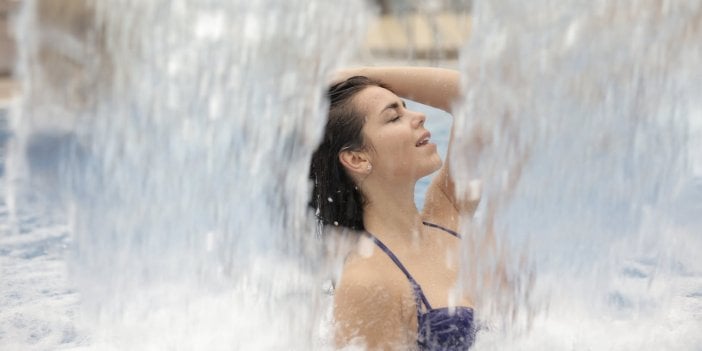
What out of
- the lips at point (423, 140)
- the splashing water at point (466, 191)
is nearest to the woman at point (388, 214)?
the lips at point (423, 140)

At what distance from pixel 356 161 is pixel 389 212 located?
19 centimetres

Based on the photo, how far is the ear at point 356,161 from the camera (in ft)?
7.99

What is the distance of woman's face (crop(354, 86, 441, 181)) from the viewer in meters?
2.35

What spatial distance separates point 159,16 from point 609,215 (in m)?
4.41

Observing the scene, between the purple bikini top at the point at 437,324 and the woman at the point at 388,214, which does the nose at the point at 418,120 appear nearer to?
the woman at the point at 388,214

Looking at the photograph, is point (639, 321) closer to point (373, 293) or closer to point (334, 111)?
point (373, 293)

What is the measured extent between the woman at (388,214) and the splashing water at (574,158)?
0.49 feet

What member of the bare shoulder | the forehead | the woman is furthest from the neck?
the forehead

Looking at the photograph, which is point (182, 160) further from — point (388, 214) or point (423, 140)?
point (423, 140)

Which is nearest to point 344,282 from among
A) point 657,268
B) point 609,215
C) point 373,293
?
point 373,293

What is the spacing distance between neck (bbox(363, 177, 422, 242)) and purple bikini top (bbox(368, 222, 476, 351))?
0.26 ft

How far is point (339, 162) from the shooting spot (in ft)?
8.21

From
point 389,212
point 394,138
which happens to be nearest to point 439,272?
point 389,212

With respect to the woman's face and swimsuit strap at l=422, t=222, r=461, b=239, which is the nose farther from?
swimsuit strap at l=422, t=222, r=461, b=239
